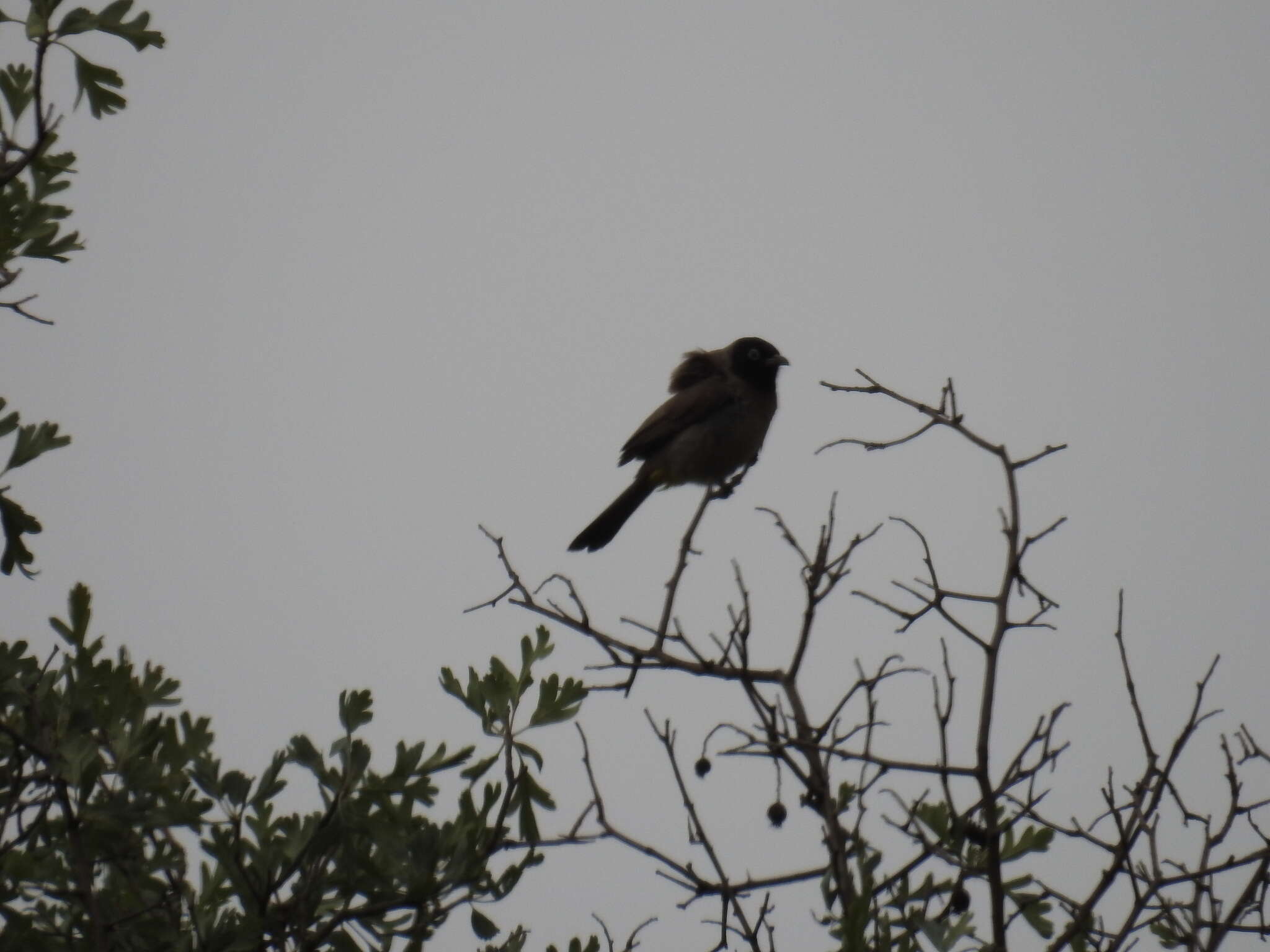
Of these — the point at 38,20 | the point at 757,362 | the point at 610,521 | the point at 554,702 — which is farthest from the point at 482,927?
the point at 757,362

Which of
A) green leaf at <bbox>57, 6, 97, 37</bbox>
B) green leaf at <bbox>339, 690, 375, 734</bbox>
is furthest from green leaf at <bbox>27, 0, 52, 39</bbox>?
green leaf at <bbox>339, 690, 375, 734</bbox>

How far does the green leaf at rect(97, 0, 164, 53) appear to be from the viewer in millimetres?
3822

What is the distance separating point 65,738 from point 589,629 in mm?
1298

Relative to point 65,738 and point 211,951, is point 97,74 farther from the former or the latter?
point 211,951

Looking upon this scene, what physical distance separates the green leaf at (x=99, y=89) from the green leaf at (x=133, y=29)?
0.28 m

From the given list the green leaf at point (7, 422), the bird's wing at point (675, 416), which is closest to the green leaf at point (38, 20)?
the green leaf at point (7, 422)

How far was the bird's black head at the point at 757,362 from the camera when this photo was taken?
980 centimetres

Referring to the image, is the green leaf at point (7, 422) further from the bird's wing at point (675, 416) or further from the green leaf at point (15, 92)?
the bird's wing at point (675, 416)

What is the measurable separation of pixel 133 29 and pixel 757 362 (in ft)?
21.0

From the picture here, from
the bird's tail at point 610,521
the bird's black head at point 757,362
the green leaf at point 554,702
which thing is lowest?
the green leaf at point 554,702

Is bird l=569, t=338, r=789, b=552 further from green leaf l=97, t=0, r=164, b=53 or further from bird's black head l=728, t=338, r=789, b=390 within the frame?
A: green leaf l=97, t=0, r=164, b=53

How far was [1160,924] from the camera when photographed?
3588 millimetres

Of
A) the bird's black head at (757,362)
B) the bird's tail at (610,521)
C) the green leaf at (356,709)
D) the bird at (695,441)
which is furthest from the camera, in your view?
the bird's black head at (757,362)

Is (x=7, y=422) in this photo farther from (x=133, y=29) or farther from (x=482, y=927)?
(x=482, y=927)
